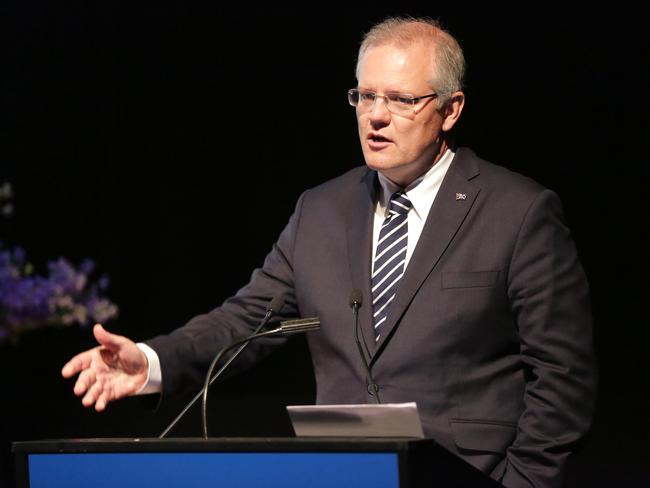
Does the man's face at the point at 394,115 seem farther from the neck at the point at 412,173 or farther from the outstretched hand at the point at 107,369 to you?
the outstretched hand at the point at 107,369

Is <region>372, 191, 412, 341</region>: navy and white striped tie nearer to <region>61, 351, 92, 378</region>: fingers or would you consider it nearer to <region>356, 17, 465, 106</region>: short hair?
<region>356, 17, 465, 106</region>: short hair

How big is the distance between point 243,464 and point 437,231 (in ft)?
2.91

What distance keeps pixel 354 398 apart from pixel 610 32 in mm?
1912

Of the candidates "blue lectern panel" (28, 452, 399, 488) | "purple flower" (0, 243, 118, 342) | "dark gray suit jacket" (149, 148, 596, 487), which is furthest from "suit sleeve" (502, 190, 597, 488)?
"purple flower" (0, 243, 118, 342)

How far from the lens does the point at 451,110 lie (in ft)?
8.23

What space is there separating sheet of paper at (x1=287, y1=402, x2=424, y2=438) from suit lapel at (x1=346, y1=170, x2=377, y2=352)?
59 cm

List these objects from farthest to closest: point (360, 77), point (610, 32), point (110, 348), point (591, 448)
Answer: point (610, 32)
point (591, 448)
point (360, 77)
point (110, 348)

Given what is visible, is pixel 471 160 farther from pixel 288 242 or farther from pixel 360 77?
pixel 288 242

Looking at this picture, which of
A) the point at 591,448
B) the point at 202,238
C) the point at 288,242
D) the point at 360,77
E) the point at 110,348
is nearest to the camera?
the point at 110,348

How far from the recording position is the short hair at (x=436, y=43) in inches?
95.7

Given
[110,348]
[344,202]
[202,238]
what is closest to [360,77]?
[344,202]

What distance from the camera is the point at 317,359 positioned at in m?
2.47

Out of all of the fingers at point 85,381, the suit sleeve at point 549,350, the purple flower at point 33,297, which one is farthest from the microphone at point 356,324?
the purple flower at point 33,297

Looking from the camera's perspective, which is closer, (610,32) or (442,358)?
(442,358)
